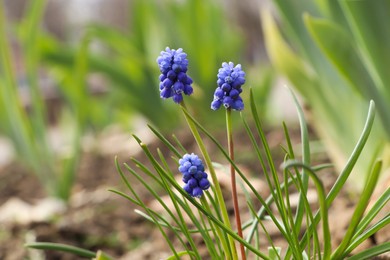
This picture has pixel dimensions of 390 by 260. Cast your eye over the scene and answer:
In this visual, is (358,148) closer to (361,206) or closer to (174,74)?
(361,206)

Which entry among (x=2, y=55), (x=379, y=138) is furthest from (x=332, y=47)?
(x=2, y=55)

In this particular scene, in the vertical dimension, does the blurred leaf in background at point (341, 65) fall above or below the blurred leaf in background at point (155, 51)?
below

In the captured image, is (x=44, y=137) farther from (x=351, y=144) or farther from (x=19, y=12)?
(x=19, y=12)

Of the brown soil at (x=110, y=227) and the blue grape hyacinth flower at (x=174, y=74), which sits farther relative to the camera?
the brown soil at (x=110, y=227)

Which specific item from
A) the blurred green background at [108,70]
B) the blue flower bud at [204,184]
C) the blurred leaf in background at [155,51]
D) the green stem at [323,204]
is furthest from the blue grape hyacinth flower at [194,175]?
the blurred leaf in background at [155,51]

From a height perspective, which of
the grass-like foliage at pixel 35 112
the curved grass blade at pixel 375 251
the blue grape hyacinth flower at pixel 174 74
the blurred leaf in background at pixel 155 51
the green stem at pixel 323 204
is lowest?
the curved grass blade at pixel 375 251

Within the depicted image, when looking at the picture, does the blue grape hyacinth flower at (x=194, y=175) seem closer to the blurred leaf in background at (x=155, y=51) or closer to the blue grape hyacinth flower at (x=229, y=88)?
the blue grape hyacinth flower at (x=229, y=88)

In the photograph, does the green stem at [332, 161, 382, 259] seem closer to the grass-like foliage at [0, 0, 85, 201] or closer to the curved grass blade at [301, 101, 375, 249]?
the curved grass blade at [301, 101, 375, 249]
